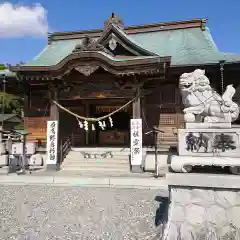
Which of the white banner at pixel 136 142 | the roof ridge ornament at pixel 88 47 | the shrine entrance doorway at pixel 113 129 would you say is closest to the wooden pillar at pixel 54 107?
the roof ridge ornament at pixel 88 47

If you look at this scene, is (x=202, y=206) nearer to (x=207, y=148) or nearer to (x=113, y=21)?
(x=207, y=148)

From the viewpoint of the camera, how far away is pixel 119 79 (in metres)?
11.7

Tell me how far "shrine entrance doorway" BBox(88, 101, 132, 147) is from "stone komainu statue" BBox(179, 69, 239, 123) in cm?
1016

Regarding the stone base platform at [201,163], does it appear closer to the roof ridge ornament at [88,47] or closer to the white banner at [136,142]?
the white banner at [136,142]

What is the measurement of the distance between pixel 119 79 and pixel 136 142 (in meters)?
2.83

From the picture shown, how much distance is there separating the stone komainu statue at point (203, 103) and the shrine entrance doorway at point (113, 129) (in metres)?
10.2

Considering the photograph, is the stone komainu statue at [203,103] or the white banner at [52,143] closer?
the stone komainu statue at [203,103]

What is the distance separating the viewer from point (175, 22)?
627 inches

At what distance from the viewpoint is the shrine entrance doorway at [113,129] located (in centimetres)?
1502

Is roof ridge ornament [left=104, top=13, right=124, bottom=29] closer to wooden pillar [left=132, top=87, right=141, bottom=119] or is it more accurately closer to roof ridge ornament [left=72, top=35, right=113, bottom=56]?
roof ridge ornament [left=72, top=35, right=113, bottom=56]

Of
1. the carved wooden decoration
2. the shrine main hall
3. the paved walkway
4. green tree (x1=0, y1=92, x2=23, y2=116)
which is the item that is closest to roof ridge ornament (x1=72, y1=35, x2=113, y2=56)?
the shrine main hall

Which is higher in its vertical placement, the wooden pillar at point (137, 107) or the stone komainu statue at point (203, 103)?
the wooden pillar at point (137, 107)

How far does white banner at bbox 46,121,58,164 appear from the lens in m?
11.5

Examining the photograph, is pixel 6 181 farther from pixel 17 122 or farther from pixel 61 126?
pixel 17 122
